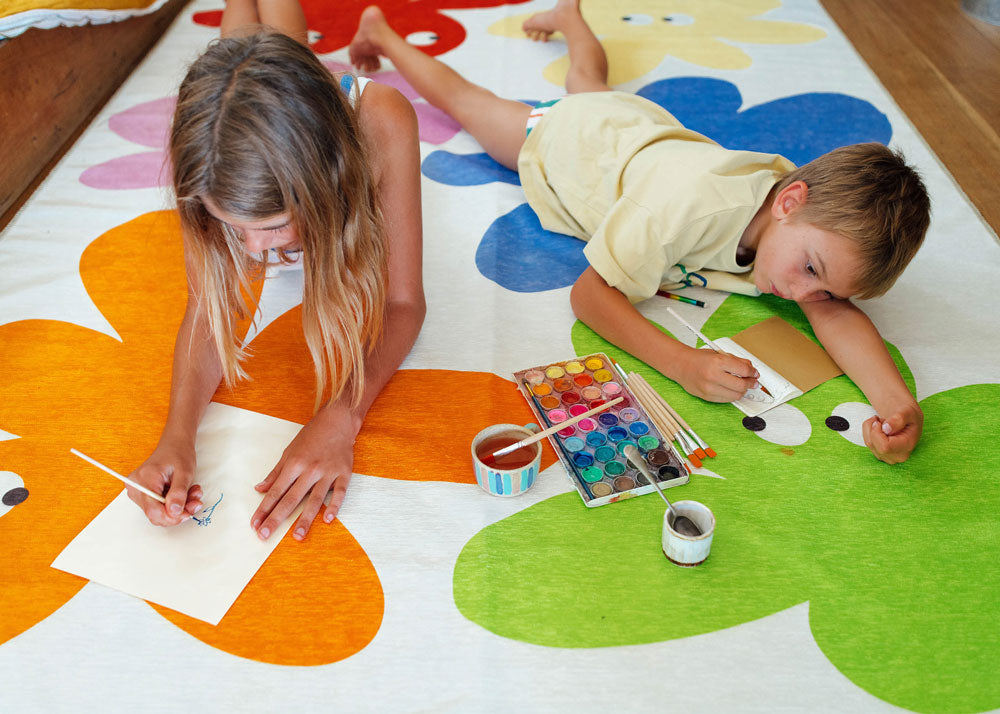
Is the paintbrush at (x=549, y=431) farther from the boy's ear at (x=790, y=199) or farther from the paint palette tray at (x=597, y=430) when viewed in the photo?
the boy's ear at (x=790, y=199)

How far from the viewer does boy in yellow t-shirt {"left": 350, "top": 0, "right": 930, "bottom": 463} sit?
1171 millimetres

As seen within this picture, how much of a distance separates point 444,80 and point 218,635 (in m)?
1.29

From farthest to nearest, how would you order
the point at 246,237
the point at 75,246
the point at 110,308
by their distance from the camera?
the point at 75,246, the point at 110,308, the point at 246,237

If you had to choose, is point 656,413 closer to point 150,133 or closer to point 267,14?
point 267,14

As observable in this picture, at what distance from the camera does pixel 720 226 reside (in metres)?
1.31

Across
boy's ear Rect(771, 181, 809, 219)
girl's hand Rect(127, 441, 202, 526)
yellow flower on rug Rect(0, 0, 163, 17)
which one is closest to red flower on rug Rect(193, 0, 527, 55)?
yellow flower on rug Rect(0, 0, 163, 17)

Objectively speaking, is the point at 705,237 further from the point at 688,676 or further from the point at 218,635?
the point at 218,635

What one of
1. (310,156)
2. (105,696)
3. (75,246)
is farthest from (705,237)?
(75,246)

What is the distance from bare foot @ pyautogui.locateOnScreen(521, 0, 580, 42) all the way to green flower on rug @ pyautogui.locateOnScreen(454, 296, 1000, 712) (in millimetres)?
1272

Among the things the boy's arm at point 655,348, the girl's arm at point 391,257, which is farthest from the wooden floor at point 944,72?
the girl's arm at point 391,257

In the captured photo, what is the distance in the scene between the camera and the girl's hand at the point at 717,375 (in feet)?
3.83

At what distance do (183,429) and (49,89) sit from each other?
109 centimetres

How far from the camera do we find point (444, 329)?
1.36m

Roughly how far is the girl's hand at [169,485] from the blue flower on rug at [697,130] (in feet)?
2.05
